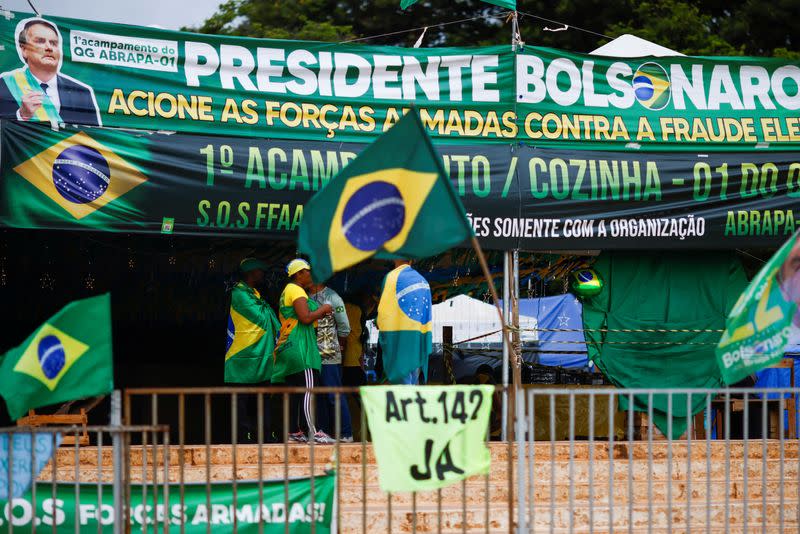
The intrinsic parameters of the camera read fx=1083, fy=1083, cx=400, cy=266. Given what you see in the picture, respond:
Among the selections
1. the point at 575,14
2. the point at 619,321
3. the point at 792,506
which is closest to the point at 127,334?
the point at 619,321

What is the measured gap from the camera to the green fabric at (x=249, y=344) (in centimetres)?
1024

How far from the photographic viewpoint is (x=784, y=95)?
11.2 meters

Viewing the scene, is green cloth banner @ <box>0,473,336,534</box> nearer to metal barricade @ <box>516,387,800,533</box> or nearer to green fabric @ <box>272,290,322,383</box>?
metal barricade @ <box>516,387,800,533</box>

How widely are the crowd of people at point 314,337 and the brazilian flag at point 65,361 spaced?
2985mm

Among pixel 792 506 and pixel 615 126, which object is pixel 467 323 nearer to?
pixel 615 126

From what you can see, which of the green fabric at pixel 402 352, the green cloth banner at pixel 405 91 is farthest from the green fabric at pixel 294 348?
the green cloth banner at pixel 405 91

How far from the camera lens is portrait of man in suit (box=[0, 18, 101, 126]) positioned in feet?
31.0

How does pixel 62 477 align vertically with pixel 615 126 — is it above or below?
below

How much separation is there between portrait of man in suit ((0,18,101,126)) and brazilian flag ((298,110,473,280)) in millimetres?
3781

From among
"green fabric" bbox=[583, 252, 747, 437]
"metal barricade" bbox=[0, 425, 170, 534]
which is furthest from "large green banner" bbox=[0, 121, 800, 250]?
"metal barricade" bbox=[0, 425, 170, 534]

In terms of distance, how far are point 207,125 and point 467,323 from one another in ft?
24.7

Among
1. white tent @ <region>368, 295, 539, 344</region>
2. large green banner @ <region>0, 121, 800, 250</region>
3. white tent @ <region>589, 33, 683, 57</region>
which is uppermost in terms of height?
white tent @ <region>589, 33, 683, 57</region>

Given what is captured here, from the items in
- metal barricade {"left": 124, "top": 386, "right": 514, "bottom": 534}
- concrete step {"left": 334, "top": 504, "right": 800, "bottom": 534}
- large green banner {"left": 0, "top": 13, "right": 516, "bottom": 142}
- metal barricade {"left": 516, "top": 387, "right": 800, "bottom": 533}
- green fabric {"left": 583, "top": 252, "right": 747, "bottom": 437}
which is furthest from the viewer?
green fabric {"left": 583, "top": 252, "right": 747, "bottom": 437}

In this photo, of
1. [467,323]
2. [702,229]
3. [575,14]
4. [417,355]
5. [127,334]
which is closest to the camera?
[417,355]
